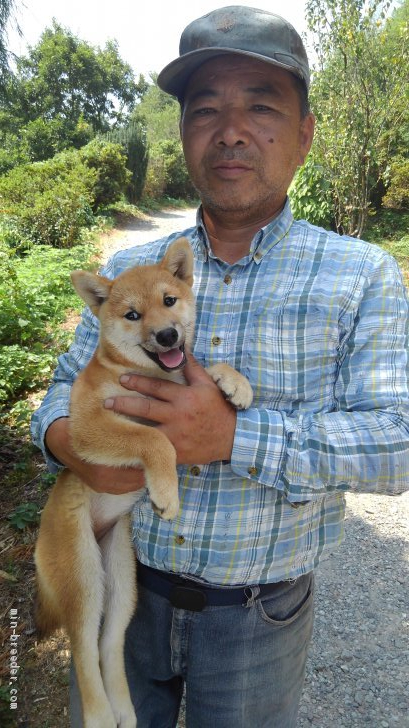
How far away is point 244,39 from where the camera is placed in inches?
76.6

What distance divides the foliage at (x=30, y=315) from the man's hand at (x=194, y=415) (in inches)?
194

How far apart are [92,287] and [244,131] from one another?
3.38 ft

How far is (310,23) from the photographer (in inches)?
397

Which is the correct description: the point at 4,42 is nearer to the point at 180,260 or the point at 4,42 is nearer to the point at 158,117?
the point at 180,260

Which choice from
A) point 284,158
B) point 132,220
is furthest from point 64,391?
point 132,220

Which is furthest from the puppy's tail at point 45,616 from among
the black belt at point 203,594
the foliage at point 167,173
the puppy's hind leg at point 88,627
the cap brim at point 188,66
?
the foliage at point 167,173

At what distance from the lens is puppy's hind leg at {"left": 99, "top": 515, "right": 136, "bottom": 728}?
2.18 metres

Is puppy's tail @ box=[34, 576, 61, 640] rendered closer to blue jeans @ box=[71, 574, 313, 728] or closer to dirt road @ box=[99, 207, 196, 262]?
blue jeans @ box=[71, 574, 313, 728]

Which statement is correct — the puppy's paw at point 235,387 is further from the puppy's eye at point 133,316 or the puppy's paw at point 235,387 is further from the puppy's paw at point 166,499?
the puppy's eye at point 133,316

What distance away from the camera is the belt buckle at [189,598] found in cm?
191

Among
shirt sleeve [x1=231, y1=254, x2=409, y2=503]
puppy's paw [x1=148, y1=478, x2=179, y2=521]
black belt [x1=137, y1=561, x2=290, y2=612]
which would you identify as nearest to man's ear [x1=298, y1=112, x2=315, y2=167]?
shirt sleeve [x1=231, y1=254, x2=409, y2=503]

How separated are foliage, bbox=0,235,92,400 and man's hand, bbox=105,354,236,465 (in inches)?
194

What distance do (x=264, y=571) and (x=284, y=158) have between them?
1.76 m

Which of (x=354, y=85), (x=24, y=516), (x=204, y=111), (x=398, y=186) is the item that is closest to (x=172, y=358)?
(x=204, y=111)
